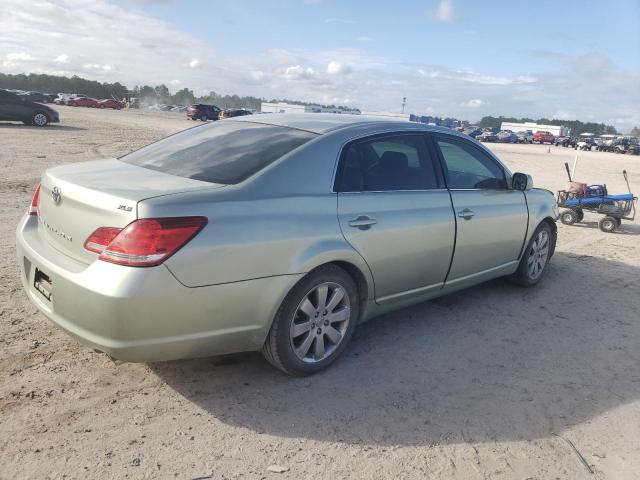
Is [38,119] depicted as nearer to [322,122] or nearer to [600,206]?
[600,206]

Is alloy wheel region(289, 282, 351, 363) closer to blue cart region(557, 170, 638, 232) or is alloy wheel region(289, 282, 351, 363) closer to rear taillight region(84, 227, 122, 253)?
rear taillight region(84, 227, 122, 253)

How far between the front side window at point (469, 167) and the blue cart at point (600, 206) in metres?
5.25

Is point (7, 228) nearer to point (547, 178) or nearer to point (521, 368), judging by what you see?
point (521, 368)

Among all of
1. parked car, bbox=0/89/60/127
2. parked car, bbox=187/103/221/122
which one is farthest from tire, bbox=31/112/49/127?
parked car, bbox=187/103/221/122

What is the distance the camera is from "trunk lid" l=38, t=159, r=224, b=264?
285 cm

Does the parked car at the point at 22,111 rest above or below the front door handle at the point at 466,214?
below

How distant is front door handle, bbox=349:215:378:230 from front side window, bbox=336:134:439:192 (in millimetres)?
205

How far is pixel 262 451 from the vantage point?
109 inches

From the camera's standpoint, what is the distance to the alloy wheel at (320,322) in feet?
11.2

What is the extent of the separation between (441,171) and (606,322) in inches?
84.3

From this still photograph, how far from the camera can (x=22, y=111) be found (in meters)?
22.4

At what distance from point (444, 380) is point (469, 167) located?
2.05 m

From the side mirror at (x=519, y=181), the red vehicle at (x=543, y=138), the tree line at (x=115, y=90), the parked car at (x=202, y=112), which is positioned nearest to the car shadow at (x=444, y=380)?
the side mirror at (x=519, y=181)

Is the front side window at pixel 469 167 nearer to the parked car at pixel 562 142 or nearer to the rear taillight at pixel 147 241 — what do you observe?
the rear taillight at pixel 147 241
